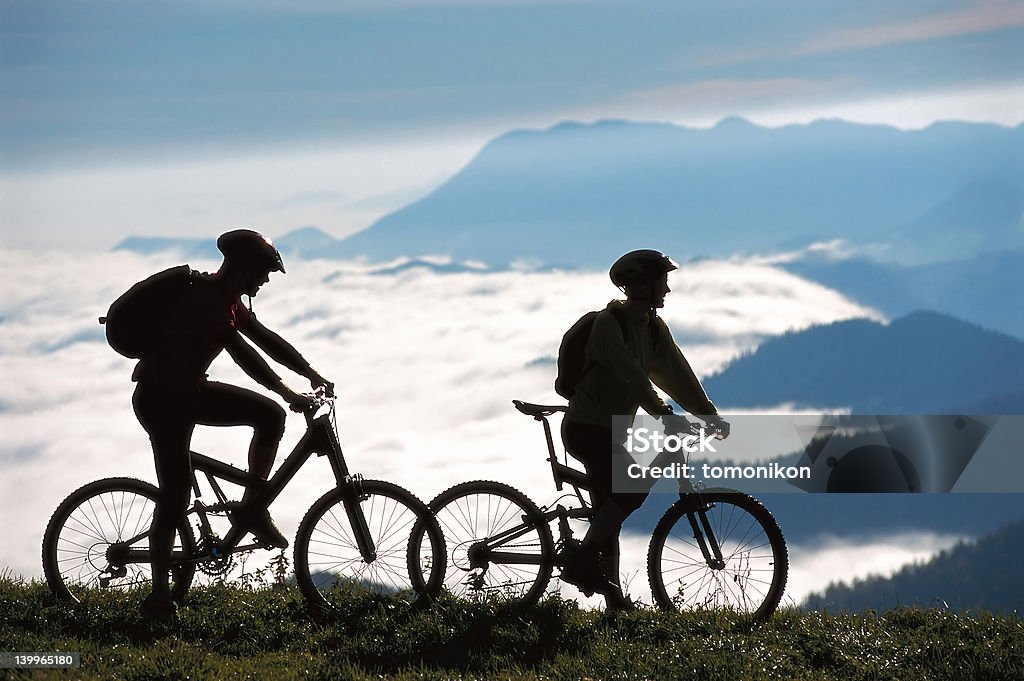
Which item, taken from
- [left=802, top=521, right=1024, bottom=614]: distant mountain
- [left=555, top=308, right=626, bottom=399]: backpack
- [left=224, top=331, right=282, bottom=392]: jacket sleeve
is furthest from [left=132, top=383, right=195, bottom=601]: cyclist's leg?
[left=802, top=521, right=1024, bottom=614]: distant mountain

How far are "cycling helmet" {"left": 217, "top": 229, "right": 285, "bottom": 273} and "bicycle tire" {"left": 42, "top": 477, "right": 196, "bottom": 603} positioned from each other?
1.95 meters

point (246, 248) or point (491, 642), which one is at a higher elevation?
point (246, 248)

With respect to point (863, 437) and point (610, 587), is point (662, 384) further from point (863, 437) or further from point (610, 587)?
point (863, 437)

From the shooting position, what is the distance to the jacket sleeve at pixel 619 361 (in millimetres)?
8086

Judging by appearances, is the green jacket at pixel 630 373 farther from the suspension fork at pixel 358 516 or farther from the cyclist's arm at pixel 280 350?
the cyclist's arm at pixel 280 350

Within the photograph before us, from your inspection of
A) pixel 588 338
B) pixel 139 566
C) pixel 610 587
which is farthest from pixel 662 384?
pixel 139 566

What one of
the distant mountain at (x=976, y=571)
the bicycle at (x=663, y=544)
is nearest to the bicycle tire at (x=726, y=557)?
the bicycle at (x=663, y=544)

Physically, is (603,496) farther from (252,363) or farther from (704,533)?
(252,363)

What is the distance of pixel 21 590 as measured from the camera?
30.1 feet

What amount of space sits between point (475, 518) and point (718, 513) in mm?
1827

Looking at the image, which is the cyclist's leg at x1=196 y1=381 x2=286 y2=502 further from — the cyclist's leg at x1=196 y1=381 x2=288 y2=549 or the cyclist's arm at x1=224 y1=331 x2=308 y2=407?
the cyclist's arm at x1=224 y1=331 x2=308 y2=407

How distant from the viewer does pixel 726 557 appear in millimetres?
8383

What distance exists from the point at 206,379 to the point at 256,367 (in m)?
0.39

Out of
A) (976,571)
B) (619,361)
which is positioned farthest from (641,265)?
(976,571)
